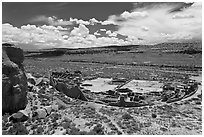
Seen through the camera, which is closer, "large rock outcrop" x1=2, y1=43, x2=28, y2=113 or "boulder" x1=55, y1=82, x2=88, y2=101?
"large rock outcrop" x1=2, y1=43, x2=28, y2=113

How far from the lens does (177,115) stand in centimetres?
2148

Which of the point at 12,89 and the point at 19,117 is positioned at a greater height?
the point at 12,89

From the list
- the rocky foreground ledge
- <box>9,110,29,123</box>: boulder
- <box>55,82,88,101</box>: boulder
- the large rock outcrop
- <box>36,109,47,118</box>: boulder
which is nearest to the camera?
the rocky foreground ledge

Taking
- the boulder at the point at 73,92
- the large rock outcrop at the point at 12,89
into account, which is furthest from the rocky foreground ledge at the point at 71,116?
the boulder at the point at 73,92

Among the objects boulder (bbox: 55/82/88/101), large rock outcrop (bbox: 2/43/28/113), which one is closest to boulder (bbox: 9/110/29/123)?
large rock outcrop (bbox: 2/43/28/113)

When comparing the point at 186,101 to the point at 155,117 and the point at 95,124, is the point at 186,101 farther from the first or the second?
the point at 95,124

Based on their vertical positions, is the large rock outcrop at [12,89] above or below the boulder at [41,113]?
above

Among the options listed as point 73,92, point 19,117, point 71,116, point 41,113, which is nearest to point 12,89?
point 19,117

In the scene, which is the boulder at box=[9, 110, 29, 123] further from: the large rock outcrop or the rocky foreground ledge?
the large rock outcrop

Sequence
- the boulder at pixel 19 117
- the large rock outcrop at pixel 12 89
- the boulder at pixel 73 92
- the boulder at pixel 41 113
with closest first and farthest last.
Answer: the boulder at pixel 19 117
the large rock outcrop at pixel 12 89
the boulder at pixel 41 113
the boulder at pixel 73 92

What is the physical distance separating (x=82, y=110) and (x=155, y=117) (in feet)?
21.1

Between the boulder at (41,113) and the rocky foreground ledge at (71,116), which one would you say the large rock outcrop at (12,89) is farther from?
the boulder at (41,113)

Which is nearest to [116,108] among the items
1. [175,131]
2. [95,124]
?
[95,124]

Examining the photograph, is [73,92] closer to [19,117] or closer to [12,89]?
[12,89]
